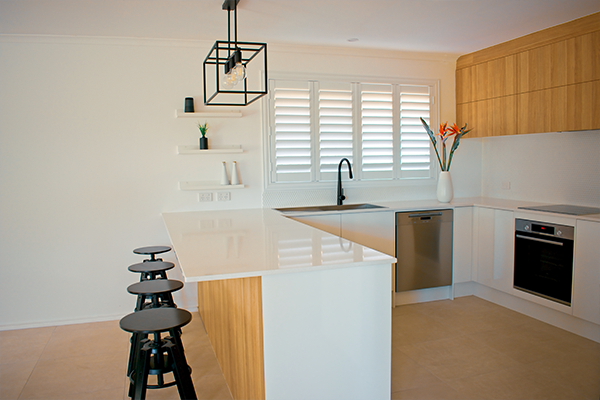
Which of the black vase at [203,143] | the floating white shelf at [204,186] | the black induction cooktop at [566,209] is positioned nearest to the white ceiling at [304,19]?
the black vase at [203,143]

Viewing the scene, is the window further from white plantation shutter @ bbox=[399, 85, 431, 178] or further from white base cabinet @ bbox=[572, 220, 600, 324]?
white base cabinet @ bbox=[572, 220, 600, 324]

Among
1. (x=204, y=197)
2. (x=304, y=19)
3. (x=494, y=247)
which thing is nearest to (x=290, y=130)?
(x=204, y=197)

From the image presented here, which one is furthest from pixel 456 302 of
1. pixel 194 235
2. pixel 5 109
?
pixel 5 109

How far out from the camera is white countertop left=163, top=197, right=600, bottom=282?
1961 millimetres

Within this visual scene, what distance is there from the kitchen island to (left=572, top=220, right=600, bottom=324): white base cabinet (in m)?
1.99

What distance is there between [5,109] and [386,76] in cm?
339

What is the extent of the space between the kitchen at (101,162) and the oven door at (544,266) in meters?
0.67

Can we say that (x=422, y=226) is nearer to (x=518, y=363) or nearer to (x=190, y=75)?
(x=518, y=363)

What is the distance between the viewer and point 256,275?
1913 millimetres

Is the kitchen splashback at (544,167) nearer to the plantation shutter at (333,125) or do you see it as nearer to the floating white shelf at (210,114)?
the plantation shutter at (333,125)

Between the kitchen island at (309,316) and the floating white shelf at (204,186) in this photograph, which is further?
the floating white shelf at (204,186)

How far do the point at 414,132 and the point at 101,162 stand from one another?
2985 mm

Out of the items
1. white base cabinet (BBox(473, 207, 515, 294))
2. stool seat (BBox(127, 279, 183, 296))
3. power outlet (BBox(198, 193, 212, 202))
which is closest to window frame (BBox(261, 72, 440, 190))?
power outlet (BBox(198, 193, 212, 202))

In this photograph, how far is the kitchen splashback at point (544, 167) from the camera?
395cm
